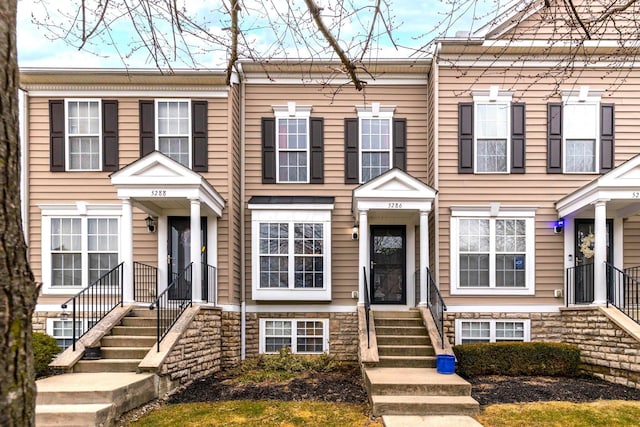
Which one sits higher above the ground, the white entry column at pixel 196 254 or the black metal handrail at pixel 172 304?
the white entry column at pixel 196 254

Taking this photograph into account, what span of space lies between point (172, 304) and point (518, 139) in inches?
322

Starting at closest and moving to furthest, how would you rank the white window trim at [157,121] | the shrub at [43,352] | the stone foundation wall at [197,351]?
the shrub at [43,352] → the stone foundation wall at [197,351] → the white window trim at [157,121]

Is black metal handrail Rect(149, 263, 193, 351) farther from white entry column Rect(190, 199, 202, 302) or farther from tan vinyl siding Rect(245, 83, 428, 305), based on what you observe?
tan vinyl siding Rect(245, 83, 428, 305)

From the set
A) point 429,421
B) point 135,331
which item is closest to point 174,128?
point 135,331

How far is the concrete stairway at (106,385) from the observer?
498 centimetres

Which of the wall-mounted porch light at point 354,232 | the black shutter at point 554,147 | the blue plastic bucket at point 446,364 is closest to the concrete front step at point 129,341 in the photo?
the wall-mounted porch light at point 354,232

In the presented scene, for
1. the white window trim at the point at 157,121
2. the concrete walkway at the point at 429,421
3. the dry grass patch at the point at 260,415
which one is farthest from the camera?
the white window trim at the point at 157,121

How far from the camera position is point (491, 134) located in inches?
368

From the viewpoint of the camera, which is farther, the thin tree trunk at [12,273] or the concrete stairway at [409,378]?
the concrete stairway at [409,378]

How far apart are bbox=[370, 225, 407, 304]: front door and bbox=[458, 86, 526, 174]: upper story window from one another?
6.95 ft

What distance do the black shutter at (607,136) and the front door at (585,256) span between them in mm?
1248

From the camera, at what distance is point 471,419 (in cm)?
536

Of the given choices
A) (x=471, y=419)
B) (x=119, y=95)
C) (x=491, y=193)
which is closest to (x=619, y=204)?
(x=491, y=193)

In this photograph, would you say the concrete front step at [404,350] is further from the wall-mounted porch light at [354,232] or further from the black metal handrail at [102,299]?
the black metal handrail at [102,299]
